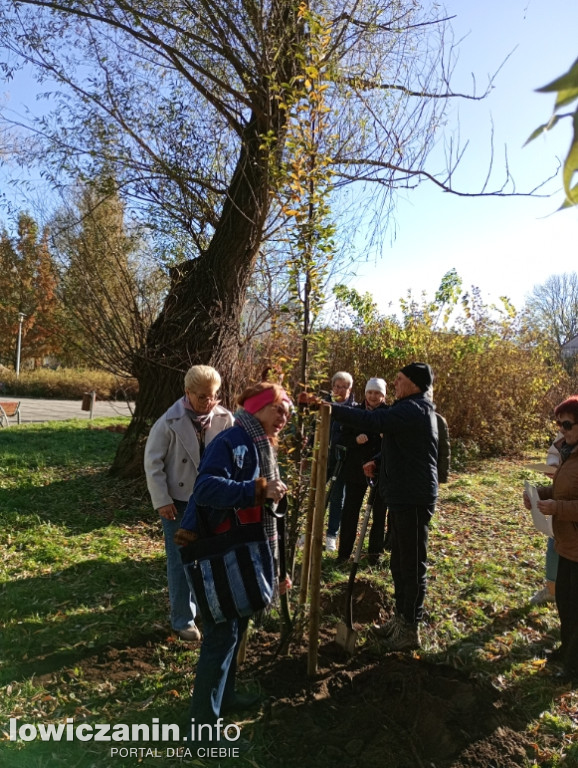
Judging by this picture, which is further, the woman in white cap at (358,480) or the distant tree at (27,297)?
the distant tree at (27,297)

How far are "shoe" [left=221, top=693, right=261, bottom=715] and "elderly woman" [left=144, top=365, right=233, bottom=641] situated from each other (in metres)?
0.82

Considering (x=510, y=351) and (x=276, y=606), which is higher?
(x=510, y=351)

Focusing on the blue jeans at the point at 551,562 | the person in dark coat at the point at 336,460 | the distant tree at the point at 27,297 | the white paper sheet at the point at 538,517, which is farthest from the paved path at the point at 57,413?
the white paper sheet at the point at 538,517

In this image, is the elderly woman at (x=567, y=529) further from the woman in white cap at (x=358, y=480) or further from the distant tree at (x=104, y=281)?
the distant tree at (x=104, y=281)

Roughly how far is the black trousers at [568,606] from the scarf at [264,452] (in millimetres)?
2074

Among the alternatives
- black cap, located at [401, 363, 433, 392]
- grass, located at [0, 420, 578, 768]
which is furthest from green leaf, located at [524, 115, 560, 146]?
black cap, located at [401, 363, 433, 392]

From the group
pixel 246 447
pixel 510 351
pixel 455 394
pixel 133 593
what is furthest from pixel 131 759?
pixel 510 351

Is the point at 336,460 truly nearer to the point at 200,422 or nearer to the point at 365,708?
the point at 200,422

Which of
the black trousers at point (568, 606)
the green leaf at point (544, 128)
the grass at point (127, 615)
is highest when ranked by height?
the green leaf at point (544, 128)

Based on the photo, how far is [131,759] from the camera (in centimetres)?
270

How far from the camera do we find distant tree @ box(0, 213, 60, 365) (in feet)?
29.7

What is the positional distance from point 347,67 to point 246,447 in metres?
4.05

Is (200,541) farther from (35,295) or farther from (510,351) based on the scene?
(35,295)

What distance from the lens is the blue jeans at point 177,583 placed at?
12.2 feet
